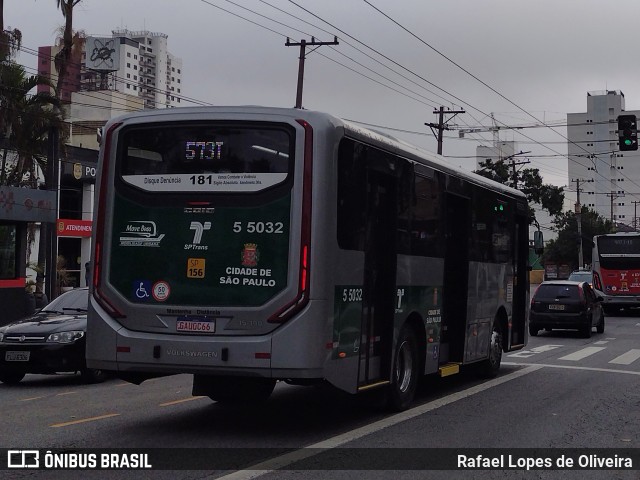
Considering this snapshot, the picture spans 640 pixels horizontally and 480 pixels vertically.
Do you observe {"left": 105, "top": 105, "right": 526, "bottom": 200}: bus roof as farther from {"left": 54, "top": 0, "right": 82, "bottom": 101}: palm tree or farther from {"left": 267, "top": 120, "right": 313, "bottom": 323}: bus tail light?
{"left": 54, "top": 0, "right": 82, "bottom": 101}: palm tree

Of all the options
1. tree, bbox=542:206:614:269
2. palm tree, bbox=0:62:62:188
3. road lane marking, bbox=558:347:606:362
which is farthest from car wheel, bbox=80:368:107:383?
tree, bbox=542:206:614:269

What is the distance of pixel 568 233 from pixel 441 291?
3393 inches

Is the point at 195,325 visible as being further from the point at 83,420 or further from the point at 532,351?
the point at 532,351

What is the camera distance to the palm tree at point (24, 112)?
109 feet

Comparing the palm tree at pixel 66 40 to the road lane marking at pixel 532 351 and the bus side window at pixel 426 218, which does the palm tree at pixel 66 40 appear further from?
the bus side window at pixel 426 218

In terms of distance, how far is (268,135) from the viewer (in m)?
9.35

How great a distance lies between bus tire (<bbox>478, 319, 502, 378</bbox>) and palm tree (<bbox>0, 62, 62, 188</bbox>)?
21.5 metres

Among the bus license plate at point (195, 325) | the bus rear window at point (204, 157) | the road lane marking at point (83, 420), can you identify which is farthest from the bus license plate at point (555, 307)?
the bus license plate at point (195, 325)

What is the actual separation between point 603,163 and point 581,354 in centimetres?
14963

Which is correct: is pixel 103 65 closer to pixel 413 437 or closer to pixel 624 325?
pixel 624 325

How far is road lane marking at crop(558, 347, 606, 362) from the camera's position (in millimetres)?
19781

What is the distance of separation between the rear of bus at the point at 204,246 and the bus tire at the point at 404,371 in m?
2.12

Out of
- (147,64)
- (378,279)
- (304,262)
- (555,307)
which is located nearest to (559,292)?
(555,307)

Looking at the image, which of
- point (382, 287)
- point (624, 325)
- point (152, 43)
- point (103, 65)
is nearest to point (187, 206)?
point (382, 287)
